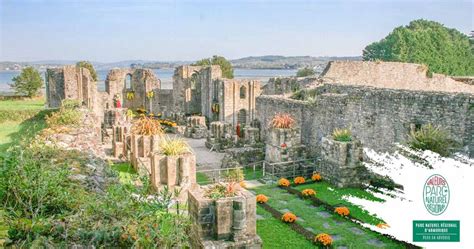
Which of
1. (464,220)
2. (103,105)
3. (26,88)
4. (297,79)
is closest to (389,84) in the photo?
(297,79)

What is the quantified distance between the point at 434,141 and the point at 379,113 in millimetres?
3469

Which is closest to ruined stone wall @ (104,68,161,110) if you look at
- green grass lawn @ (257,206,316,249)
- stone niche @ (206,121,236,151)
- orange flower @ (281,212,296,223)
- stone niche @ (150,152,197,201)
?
stone niche @ (206,121,236,151)

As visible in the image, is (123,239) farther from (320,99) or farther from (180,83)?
(180,83)

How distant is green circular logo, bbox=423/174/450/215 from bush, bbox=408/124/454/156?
95.0 inches

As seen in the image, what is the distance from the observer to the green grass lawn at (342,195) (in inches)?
516

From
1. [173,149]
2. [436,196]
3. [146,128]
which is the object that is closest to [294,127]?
[146,128]

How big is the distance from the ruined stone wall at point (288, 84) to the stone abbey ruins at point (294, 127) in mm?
85

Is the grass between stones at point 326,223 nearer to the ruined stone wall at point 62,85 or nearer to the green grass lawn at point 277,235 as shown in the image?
the green grass lawn at point 277,235

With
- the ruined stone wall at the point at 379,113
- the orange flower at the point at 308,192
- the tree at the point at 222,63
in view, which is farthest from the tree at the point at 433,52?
the orange flower at the point at 308,192

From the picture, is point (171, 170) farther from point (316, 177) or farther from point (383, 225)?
point (383, 225)

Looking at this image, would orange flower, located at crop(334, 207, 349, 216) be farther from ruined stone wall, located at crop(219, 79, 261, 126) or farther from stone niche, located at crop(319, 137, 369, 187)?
ruined stone wall, located at crop(219, 79, 261, 126)

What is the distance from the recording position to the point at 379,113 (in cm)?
1714

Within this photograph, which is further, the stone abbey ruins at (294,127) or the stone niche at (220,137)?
the stone niche at (220,137)

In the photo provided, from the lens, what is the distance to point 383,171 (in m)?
16.6
